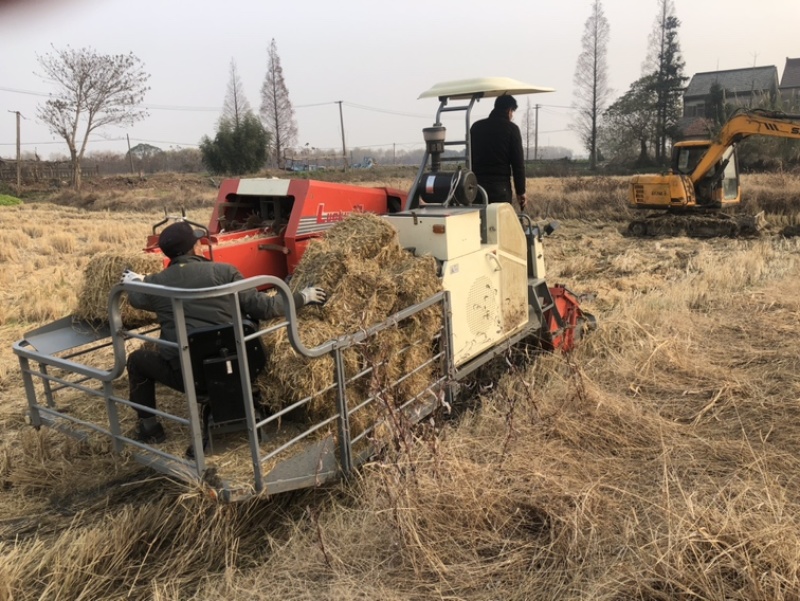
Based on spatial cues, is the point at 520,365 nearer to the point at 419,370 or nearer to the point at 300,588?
the point at 419,370

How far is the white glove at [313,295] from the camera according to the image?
407 centimetres

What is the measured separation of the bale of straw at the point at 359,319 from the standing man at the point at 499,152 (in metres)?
2.02

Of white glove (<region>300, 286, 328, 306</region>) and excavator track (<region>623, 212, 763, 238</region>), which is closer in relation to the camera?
white glove (<region>300, 286, 328, 306</region>)

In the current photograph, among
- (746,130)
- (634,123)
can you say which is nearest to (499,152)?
(746,130)

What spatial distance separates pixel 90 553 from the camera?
343 cm

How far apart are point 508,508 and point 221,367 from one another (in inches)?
65.5

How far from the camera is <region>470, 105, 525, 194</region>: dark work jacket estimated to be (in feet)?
21.1

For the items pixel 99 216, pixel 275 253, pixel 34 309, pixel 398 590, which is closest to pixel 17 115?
pixel 99 216

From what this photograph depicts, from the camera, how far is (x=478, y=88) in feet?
19.7

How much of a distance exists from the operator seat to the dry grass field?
0.49 m

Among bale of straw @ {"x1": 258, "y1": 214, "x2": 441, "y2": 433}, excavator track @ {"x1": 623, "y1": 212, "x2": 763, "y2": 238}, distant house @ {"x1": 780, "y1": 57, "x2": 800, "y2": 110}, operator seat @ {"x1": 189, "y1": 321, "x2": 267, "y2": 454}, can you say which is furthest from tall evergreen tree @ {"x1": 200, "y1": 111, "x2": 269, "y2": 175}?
distant house @ {"x1": 780, "y1": 57, "x2": 800, "y2": 110}

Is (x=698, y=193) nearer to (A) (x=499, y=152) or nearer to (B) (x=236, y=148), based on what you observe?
(A) (x=499, y=152)

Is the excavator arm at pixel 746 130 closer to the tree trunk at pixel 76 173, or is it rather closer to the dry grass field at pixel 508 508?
the dry grass field at pixel 508 508

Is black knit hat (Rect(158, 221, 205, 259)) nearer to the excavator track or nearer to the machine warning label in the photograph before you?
the machine warning label
